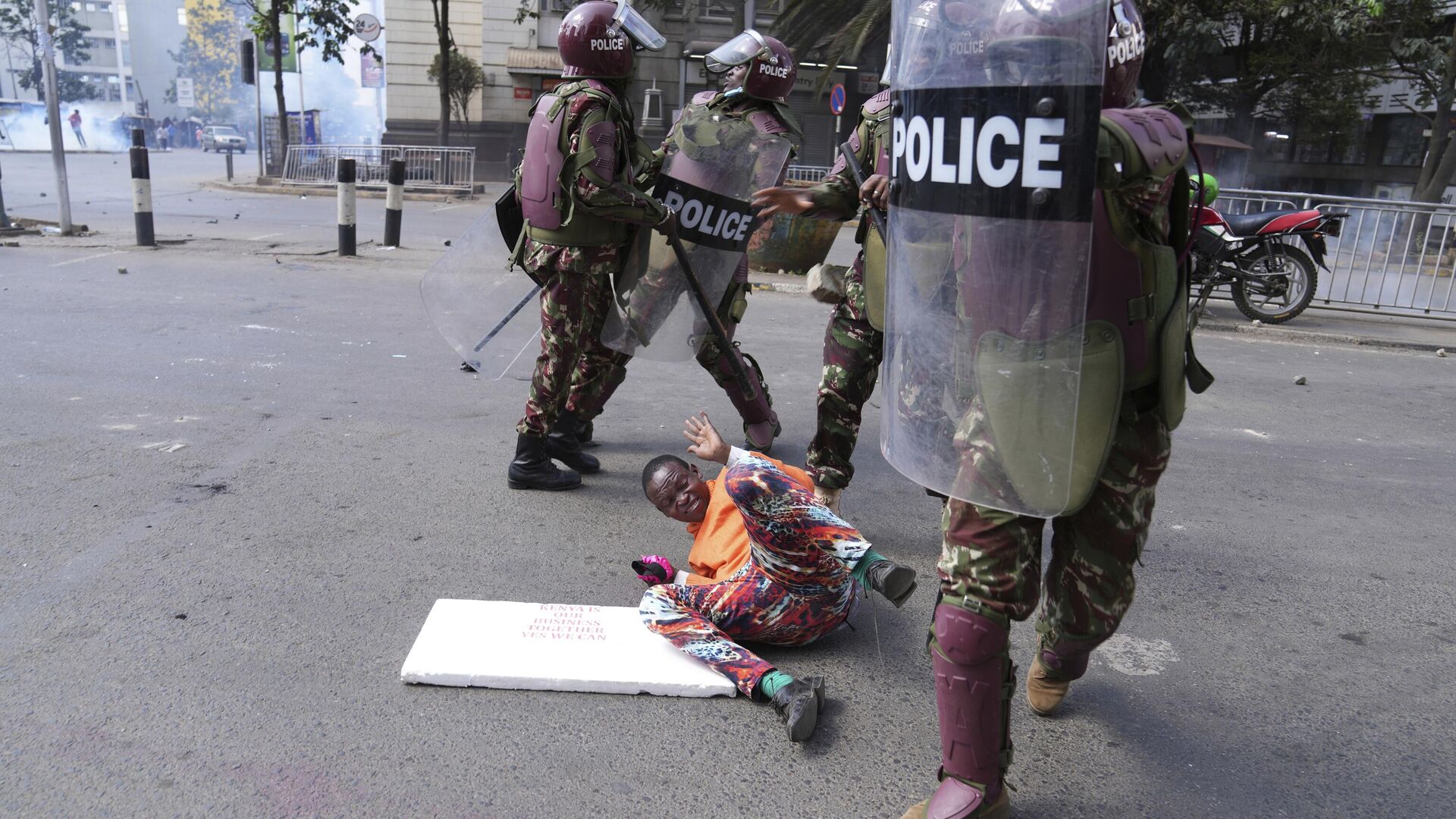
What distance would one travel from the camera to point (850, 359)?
3625 millimetres

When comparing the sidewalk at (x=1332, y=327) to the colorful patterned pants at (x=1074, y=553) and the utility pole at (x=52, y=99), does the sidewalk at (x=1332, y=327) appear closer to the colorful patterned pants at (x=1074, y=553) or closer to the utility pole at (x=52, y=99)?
the colorful patterned pants at (x=1074, y=553)

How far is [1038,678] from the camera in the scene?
2662 millimetres

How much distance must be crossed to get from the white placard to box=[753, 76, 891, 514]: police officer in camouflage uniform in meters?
0.75

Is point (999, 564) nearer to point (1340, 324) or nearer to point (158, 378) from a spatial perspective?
point (158, 378)

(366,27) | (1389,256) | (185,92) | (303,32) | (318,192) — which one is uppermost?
(366,27)

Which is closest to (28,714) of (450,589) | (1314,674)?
(450,589)

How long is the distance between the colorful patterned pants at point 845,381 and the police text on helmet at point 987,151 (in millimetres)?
1570

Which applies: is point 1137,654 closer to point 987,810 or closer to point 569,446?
point 987,810

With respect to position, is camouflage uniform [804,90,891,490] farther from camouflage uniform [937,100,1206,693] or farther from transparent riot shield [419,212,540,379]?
transparent riot shield [419,212,540,379]

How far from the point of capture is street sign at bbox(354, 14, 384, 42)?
23.5 metres

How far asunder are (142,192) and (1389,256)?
40.2 feet

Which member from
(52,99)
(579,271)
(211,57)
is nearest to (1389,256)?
(579,271)

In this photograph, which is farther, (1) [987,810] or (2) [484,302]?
(2) [484,302]

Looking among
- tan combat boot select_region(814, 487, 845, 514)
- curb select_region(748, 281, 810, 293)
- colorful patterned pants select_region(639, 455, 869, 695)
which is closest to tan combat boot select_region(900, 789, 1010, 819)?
colorful patterned pants select_region(639, 455, 869, 695)
